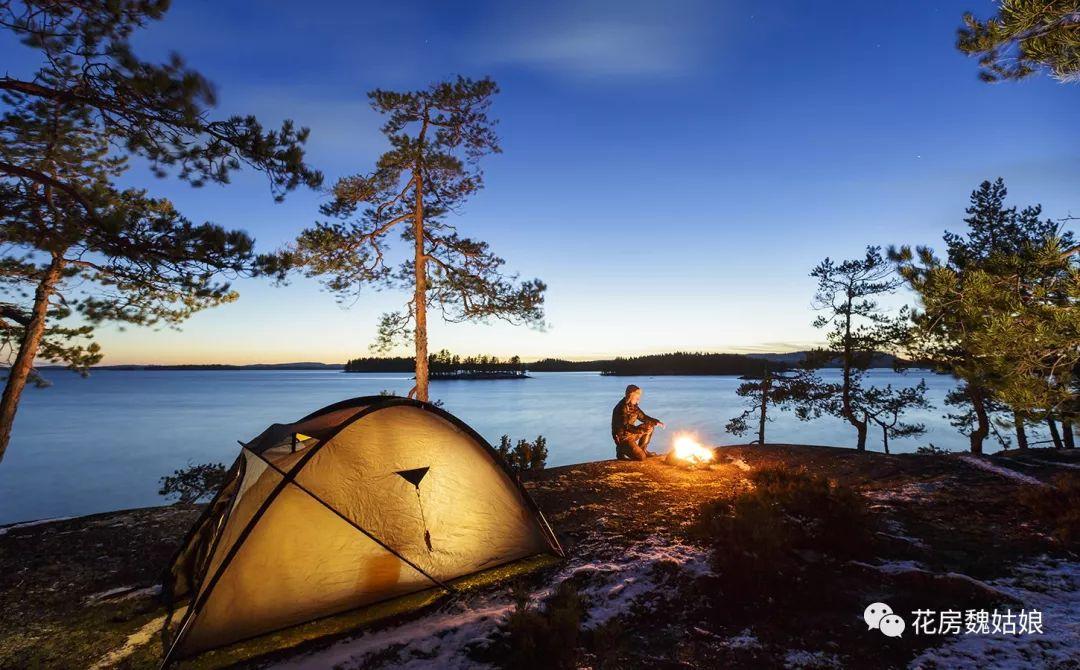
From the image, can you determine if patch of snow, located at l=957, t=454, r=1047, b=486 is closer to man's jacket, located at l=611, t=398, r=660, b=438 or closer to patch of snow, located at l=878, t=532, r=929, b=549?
patch of snow, located at l=878, t=532, r=929, b=549

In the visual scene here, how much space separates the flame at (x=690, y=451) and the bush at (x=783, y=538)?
3169 mm

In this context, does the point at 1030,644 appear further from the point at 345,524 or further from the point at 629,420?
the point at 629,420

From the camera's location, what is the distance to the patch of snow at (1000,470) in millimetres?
8373

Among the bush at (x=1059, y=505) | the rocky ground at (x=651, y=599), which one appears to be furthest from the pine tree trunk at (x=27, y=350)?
the bush at (x=1059, y=505)

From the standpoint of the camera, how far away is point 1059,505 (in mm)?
6621

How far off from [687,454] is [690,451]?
0.11 m


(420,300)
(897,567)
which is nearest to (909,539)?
(897,567)

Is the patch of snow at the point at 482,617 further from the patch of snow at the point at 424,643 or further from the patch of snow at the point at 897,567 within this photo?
the patch of snow at the point at 897,567

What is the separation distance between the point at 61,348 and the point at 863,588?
53.4 ft

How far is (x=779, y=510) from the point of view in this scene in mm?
6598

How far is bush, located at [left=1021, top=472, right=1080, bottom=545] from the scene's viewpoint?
5.85 m

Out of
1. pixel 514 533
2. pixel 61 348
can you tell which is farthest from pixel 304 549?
pixel 61 348

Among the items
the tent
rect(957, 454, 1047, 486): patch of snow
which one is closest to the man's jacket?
the tent

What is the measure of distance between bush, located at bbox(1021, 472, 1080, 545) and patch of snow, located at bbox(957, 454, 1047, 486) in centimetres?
103
